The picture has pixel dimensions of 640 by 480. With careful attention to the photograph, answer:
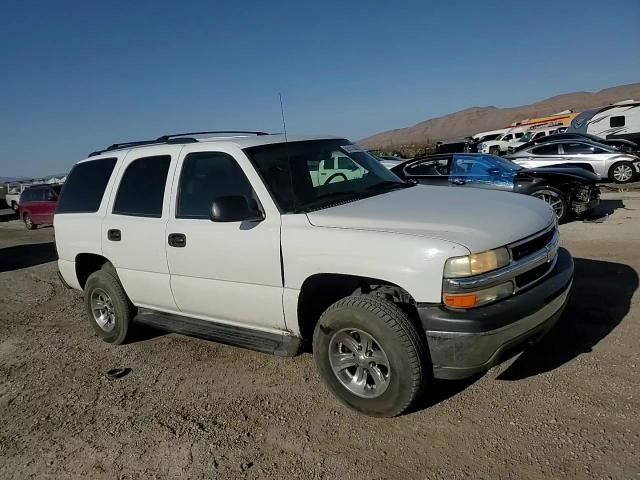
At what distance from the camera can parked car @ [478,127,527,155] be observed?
30.0m

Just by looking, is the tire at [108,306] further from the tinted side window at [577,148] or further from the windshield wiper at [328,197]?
the tinted side window at [577,148]

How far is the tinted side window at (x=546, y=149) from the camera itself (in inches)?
608

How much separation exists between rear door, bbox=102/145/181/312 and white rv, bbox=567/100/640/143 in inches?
979

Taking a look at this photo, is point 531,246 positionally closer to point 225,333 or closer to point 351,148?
point 351,148

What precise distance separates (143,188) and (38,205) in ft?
52.5

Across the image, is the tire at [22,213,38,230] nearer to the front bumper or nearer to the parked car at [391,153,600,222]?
the parked car at [391,153,600,222]

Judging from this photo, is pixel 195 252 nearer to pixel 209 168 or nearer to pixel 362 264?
pixel 209 168

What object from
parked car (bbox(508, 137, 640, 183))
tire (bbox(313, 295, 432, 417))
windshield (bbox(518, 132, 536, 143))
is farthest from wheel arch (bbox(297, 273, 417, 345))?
windshield (bbox(518, 132, 536, 143))

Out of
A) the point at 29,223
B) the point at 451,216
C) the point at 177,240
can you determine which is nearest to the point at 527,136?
the point at 29,223

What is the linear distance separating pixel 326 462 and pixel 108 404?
1.92m

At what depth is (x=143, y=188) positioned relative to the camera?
14.8 ft

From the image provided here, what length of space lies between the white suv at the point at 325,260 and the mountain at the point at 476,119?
354ft

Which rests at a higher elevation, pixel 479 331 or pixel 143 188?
pixel 143 188

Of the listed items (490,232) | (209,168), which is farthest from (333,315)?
(209,168)
